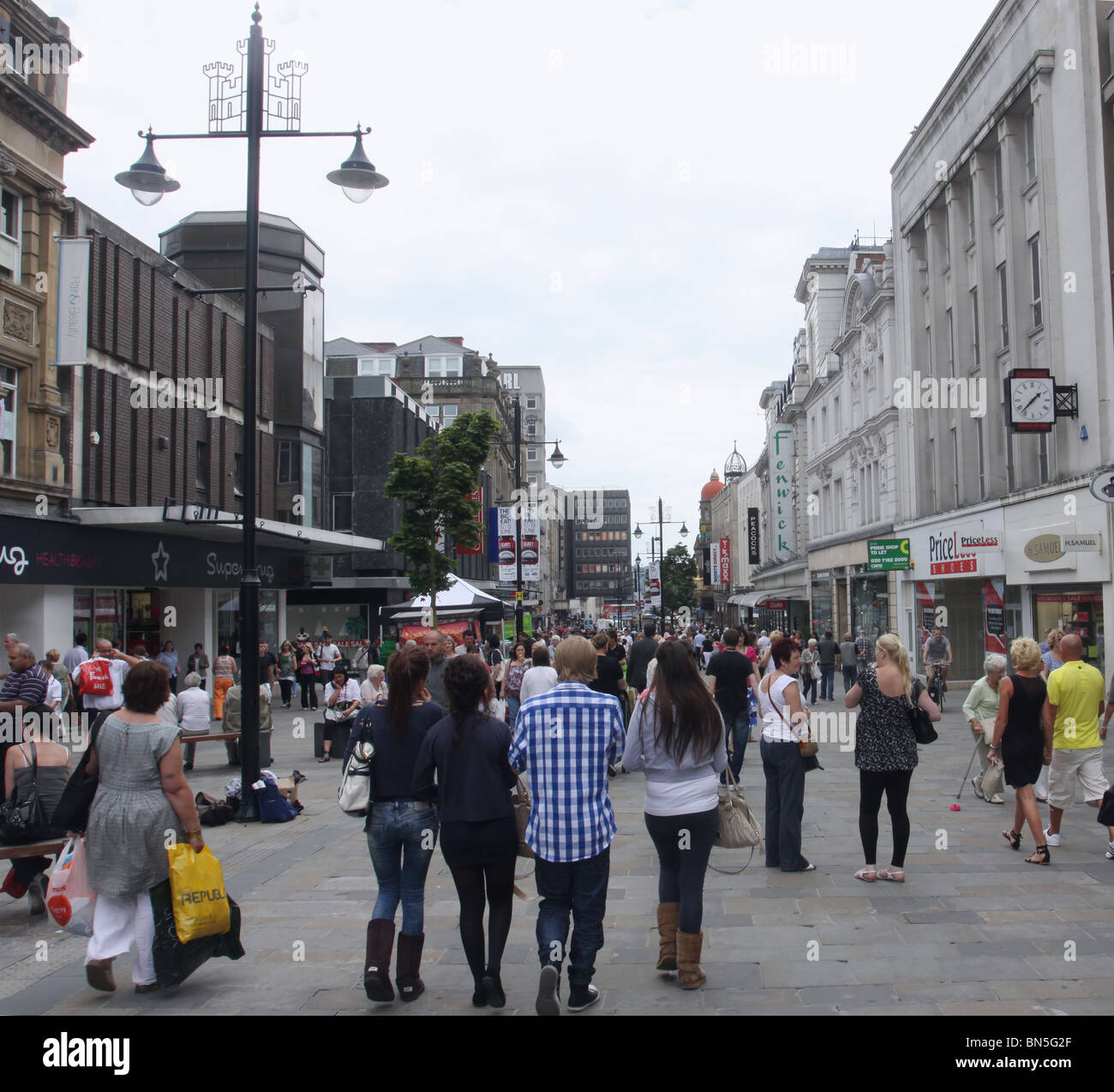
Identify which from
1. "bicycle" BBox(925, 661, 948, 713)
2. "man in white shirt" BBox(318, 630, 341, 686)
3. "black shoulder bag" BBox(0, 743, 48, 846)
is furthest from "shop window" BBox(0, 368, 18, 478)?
"bicycle" BBox(925, 661, 948, 713)

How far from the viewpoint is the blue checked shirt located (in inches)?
191

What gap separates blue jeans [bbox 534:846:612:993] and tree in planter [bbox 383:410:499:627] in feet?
61.5

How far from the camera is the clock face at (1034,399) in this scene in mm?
19500

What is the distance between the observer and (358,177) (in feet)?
34.5

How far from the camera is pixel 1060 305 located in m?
20.0

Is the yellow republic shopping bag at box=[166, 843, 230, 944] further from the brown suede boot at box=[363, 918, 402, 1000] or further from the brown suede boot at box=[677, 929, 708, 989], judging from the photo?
the brown suede boot at box=[677, 929, 708, 989]

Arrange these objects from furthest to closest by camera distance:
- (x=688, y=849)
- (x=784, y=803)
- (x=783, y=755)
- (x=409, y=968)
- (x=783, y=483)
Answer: (x=783, y=483)
(x=784, y=803)
(x=783, y=755)
(x=688, y=849)
(x=409, y=968)

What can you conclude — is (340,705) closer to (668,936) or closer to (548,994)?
(668,936)

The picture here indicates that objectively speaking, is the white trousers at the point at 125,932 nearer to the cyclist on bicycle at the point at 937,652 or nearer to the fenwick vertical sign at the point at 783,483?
the cyclist on bicycle at the point at 937,652

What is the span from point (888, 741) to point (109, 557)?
1908 cm

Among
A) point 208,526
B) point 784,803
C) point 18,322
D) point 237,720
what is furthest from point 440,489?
point 784,803

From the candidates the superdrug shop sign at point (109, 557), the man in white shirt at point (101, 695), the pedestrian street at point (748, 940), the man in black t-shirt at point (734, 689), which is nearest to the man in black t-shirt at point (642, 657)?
the man in black t-shirt at point (734, 689)
